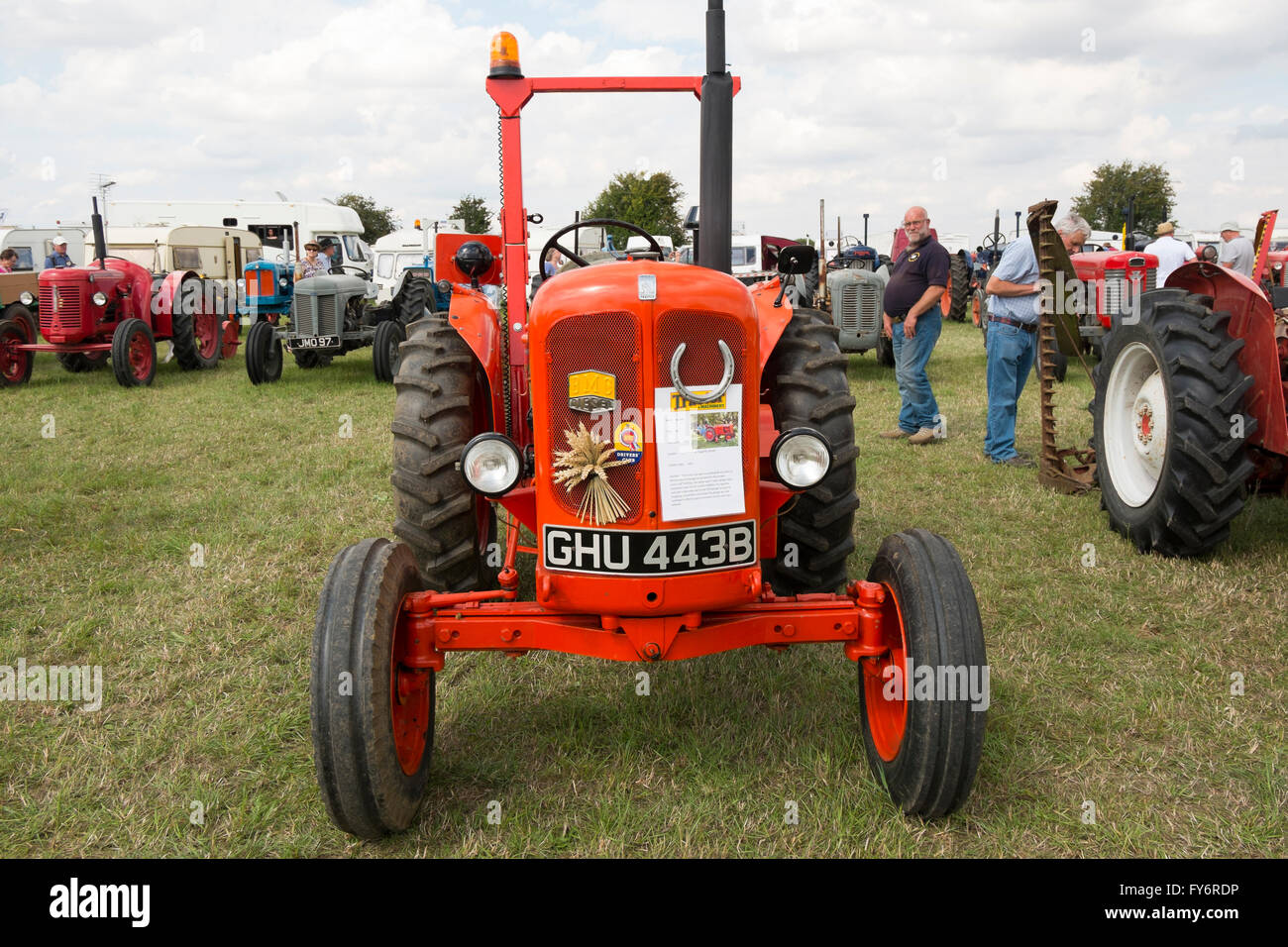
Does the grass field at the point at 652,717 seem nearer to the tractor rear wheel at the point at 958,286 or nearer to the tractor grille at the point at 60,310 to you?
the tractor grille at the point at 60,310

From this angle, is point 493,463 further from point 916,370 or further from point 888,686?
→ point 916,370

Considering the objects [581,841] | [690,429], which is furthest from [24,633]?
[690,429]

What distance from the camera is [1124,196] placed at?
40.1m

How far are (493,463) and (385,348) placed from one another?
9.25 m

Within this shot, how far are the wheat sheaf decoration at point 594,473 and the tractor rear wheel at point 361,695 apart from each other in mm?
574

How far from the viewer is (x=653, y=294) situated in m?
2.53

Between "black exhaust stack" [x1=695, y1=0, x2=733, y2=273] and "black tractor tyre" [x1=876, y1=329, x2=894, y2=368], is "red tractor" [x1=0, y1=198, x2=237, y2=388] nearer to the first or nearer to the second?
"black tractor tyre" [x1=876, y1=329, x2=894, y2=368]

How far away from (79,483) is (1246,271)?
11.3m

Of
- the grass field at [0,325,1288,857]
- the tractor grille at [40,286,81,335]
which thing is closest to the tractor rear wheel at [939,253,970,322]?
the grass field at [0,325,1288,857]

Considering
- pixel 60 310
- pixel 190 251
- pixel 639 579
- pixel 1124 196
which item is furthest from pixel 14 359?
pixel 1124 196

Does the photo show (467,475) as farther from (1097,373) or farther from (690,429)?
(1097,373)

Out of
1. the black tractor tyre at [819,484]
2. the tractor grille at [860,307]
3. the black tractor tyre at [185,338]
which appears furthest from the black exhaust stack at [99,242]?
the black tractor tyre at [819,484]

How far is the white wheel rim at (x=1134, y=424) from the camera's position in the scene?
489 cm

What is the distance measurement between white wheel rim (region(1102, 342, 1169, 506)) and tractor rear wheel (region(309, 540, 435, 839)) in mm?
3916
